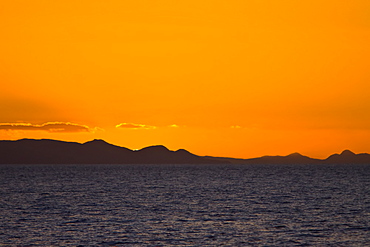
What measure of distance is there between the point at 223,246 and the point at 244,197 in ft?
160

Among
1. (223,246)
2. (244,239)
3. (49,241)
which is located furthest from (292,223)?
(49,241)

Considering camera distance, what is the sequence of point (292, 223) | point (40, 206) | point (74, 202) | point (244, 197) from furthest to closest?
point (244, 197), point (74, 202), point (40, 206), point (292, 223)

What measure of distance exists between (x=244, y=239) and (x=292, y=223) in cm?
1197

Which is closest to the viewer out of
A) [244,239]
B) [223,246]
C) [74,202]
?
[223,246]

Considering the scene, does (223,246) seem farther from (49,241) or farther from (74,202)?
(74,202)

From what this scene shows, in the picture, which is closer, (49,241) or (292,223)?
(49,241)

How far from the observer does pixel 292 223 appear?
197 feet

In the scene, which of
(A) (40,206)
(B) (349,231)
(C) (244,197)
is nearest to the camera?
(B) (349,231)

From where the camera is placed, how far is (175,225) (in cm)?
5750

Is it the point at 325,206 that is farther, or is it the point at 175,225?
the point at 325,206

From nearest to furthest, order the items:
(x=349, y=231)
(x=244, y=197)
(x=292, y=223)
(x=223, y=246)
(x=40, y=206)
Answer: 1. (x=223, y=246)
2. (x=349, y=231)
3. (x=292, y=223)
4. (x=40, y=206)
5. (x=244, y=197)

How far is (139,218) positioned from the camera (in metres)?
63.3

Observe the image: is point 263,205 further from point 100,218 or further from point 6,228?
point 6,228

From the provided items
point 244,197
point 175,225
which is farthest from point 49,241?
point 244,197
